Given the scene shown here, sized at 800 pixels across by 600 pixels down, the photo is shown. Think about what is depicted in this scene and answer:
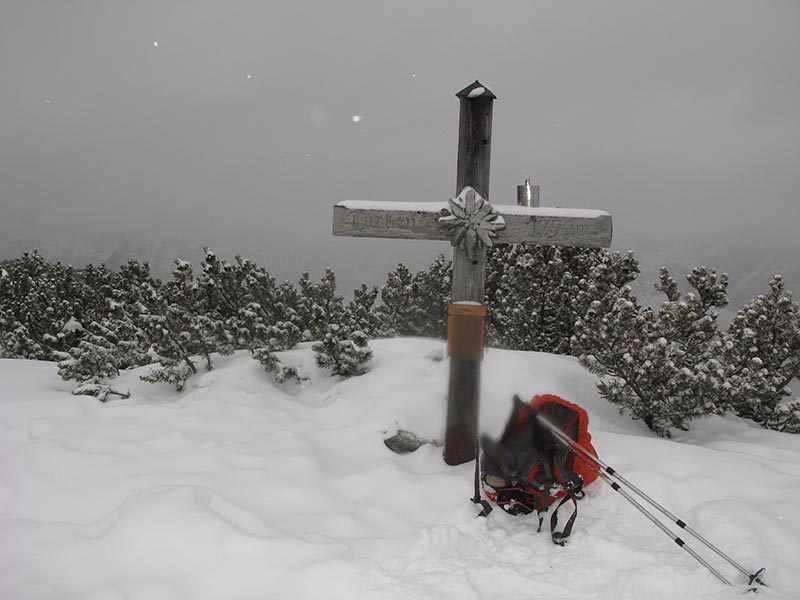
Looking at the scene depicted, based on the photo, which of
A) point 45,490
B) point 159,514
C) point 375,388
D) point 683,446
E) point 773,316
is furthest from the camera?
point 773,316

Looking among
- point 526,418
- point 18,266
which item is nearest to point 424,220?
point 526,418

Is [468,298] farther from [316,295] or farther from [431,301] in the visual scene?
[431,301]

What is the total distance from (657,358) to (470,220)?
329 centimetres

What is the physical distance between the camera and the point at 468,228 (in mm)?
4160

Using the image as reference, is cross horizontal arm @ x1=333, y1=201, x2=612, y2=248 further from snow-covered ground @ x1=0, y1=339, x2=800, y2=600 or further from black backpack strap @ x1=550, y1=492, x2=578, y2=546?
black backpack strap @ x1=550, y1=492, x2=578, y2=546

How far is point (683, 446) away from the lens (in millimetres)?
4348

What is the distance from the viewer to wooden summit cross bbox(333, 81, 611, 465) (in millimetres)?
4152

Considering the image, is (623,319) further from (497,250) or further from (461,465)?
(497,250)

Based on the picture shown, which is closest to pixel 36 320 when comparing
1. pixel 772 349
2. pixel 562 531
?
pixel 562 531

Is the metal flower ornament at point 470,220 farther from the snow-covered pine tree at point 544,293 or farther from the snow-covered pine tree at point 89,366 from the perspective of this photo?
the snow-covered pine tree at point 544,293

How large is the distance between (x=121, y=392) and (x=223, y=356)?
158 cm

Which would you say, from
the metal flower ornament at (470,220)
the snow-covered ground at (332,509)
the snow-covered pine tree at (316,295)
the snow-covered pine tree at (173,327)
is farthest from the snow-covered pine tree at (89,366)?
the metal flower ornament at (470,220)

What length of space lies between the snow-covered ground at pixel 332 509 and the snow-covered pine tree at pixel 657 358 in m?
0.55

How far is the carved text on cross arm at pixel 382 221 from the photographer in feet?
13.9
